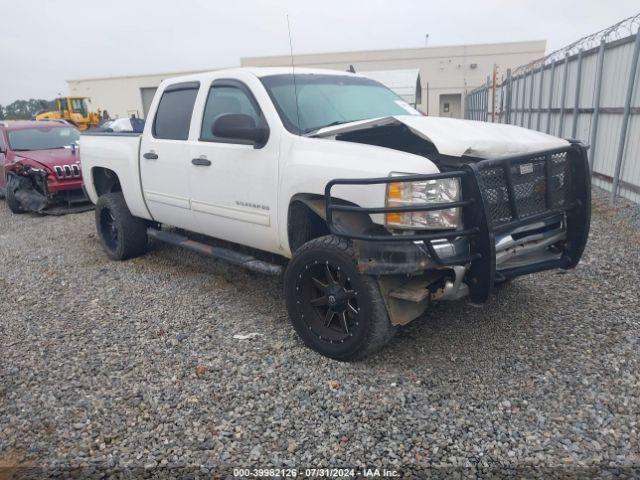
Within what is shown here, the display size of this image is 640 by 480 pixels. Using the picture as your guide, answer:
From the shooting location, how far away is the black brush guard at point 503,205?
2715 millimetres

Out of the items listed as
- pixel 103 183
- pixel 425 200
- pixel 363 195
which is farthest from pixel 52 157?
pixel 425 200

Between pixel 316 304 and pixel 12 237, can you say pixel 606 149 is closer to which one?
pixel 316 304

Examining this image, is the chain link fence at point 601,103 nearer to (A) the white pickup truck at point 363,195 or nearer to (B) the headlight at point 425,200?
(A) the white pickup truck at point 363,195

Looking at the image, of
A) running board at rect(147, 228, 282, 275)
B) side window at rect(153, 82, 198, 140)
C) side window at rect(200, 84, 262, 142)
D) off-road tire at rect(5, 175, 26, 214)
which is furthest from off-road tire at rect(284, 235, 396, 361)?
off-road tire at rect(5, 175, 26, 214)

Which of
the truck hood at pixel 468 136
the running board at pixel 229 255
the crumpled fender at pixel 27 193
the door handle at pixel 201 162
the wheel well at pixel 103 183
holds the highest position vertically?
the truck hood at pixel 468 136

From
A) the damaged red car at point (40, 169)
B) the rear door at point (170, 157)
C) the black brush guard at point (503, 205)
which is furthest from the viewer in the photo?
the damaged red car at point (40, 169)

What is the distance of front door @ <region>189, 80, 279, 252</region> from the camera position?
145 inches

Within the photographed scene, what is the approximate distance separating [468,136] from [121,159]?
12.6 ft

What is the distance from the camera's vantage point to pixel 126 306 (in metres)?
4.47

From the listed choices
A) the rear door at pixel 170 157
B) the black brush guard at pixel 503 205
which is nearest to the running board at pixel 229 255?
the rear door at pixel 170 157

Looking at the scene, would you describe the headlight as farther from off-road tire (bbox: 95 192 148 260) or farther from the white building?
the white building

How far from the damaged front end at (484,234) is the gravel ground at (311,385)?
54 centimetres

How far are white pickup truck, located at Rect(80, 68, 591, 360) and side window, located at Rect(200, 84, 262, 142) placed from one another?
13mm

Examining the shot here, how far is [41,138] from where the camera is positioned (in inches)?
390
